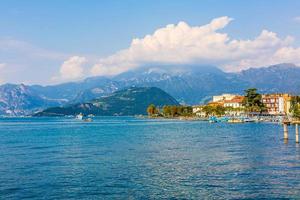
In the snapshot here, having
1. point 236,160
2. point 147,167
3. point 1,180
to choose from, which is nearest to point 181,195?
point 147,167

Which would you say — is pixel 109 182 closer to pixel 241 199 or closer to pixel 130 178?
pixel 130 178

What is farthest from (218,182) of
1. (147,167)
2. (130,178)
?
(147,167)

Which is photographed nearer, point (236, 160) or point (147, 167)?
point (147, 167)

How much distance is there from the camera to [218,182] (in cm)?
4116

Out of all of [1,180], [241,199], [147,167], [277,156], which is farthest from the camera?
[277,156]

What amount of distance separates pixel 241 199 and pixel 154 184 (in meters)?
9.27

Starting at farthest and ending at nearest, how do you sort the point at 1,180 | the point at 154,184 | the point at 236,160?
the point at 236,160 < the point at 1,180 < the point at 154,184

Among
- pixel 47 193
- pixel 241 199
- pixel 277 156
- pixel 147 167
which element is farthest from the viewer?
pixel 277 156

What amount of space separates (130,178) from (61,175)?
798cm

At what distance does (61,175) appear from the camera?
153 ft

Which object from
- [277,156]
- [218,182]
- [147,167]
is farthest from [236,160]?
[218,182]

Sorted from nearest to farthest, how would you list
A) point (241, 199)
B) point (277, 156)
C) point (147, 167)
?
1. point (241, 199)
2. point (147, 167)
3. point (277, 156)

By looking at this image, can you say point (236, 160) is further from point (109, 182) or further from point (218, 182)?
point (109, 182)

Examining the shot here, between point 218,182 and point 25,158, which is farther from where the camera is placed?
point 25,158
